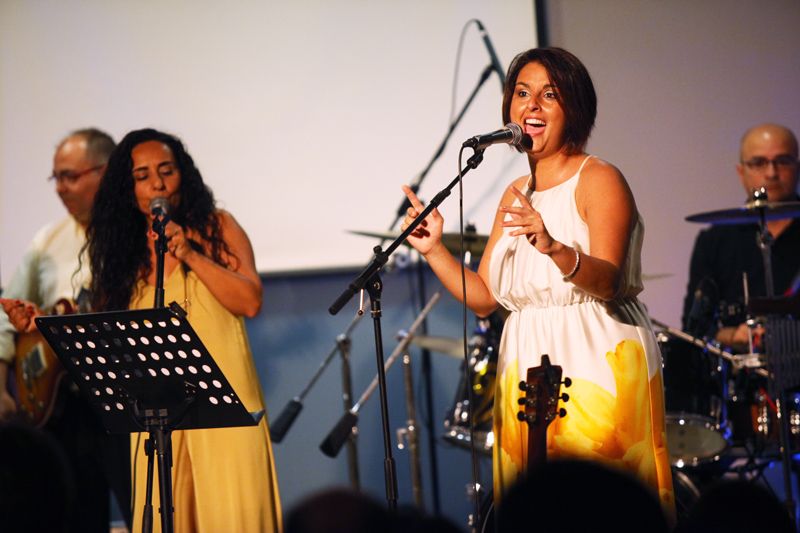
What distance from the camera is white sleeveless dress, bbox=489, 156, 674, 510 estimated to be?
311 centimetres

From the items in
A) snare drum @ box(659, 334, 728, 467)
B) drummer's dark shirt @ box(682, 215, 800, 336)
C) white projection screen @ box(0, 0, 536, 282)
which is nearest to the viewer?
snare drum @ box(659, 334, 728, 467)

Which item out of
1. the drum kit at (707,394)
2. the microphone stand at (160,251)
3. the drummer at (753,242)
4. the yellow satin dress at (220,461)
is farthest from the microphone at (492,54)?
the microphone stand at (160,251)

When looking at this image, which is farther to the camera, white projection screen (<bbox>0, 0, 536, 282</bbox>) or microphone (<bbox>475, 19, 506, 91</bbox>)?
white projection screen (<bbox>0, 0, 536, 282</bbox>)

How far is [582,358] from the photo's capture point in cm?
314

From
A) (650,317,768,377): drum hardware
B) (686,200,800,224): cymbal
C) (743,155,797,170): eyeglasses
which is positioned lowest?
(650,317,768,377): drum hardware

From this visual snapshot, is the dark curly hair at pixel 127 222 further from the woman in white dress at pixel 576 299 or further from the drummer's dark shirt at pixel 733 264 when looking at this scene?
the drummer's dark shirt at pixel 733 264

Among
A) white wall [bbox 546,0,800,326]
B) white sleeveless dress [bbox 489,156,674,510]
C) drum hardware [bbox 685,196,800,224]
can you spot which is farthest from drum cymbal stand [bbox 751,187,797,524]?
white sleeveless dress [bbox 489,156,674,510]

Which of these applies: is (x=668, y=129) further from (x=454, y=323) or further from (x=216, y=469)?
(x=216, y=469)

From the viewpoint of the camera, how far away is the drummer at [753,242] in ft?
17.9

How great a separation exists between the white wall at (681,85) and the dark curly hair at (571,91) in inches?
106

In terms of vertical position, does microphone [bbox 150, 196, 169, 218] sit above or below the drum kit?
above

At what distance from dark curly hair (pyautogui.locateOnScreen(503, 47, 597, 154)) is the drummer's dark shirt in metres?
2.28

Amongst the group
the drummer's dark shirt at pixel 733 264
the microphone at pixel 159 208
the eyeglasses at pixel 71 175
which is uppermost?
the eyeglasses at pixel 71 175

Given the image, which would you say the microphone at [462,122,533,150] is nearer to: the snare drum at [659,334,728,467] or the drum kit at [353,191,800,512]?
the drum kit at [353,191,800,512]
